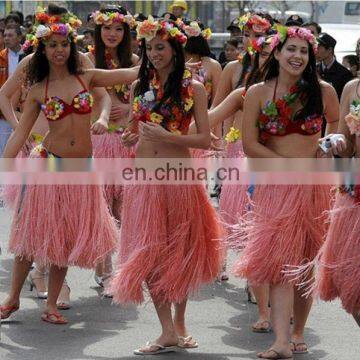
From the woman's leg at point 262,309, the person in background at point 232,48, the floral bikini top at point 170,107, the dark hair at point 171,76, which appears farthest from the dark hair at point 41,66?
the person in background at point 232,48

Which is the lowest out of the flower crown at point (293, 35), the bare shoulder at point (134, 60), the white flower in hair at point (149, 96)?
the white flower in hair at point (149, 96)

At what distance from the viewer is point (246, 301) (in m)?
8.14

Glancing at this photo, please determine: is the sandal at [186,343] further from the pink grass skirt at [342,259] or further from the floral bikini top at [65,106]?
the floral bikini top at [65,106]

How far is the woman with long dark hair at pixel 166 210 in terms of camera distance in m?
6.50

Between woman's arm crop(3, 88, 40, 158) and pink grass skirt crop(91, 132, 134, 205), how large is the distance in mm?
1549

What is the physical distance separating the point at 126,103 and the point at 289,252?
122 inches

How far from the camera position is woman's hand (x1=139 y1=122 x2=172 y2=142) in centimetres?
652

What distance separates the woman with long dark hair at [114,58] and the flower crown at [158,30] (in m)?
2.25

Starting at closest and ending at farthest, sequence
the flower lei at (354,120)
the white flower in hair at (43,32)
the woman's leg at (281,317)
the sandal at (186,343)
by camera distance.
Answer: the flower lei at (354,120)
the woman's leg at (281,317)
the sandal at (186,343)
the white flower in hair at (43,32)

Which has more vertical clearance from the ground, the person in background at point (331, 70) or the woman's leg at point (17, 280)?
the person in background at point (331, 70)

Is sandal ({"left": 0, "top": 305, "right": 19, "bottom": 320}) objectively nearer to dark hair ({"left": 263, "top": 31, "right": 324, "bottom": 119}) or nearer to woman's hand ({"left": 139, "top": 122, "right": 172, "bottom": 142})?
woman's hand ({"left": 139, "top": 122, "right": 172, "bottom": 142})

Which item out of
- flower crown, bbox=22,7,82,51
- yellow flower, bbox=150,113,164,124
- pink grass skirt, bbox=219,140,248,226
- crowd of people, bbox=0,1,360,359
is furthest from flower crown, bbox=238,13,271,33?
yellow flower, bbox=150,113,164,124

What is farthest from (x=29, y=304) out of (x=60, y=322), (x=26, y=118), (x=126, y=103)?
(x=126, y=103)

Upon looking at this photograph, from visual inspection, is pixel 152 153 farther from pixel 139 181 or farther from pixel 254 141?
pixel 254 141
